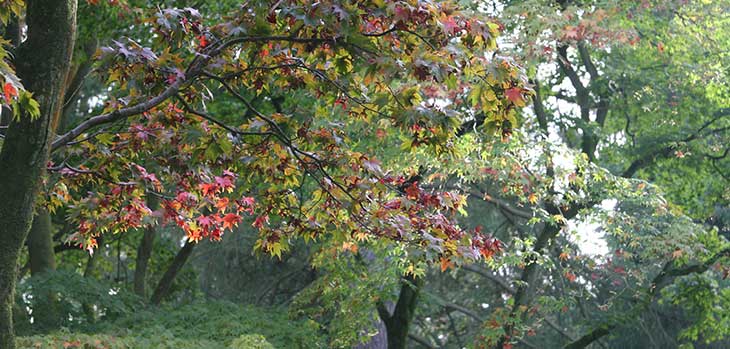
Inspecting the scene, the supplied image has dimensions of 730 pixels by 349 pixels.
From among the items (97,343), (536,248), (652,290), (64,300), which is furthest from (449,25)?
(652,290)

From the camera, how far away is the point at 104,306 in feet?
34.1

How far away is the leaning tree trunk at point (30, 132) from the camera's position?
12.5 feet

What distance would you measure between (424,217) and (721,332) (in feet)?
28.7

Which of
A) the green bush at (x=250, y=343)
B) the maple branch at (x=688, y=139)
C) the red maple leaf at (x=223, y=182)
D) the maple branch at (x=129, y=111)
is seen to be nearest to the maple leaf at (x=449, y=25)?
the maple branch at (x=129, y=111)

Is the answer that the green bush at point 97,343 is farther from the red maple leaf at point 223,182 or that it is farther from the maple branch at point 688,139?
the maple branch at point 688,139

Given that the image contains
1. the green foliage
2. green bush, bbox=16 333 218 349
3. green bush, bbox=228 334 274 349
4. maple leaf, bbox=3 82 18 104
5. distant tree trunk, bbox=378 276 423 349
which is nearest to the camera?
maple leaf, bbox=3 82 18 104

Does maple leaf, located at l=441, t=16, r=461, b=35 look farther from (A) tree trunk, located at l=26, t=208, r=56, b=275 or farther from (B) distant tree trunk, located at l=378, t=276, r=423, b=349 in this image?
(A) tree trunk, located at l=26, t=208, r=56, b=275

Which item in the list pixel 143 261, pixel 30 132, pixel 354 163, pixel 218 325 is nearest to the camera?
pixel 30 132

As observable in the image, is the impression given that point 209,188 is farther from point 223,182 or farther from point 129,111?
point 129,111

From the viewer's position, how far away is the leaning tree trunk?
3822 mm

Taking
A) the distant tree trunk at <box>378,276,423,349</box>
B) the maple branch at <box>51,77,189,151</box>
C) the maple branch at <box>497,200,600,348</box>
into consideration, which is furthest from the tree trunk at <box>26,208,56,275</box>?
the maple branch at <box>51,77,189,151</box>

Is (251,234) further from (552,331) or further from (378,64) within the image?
(378,64)

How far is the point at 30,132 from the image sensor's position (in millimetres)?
3875

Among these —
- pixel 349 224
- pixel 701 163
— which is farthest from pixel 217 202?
pixel 701 163
